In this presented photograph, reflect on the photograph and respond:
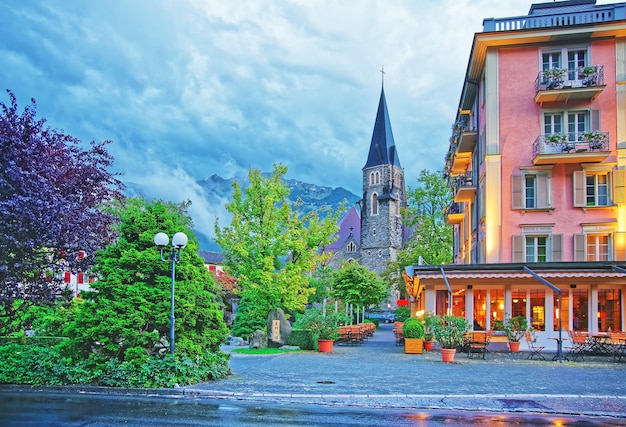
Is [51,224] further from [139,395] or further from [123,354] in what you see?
[139,395]

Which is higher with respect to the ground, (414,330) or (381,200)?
(381,200)

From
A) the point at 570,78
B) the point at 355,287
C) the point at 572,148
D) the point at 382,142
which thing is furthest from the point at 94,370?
the point at 382,142

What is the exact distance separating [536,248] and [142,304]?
64.0 ft

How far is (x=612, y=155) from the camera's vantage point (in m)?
25.6

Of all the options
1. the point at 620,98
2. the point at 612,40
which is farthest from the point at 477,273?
the point at 612,40

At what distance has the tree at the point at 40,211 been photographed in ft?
47.4

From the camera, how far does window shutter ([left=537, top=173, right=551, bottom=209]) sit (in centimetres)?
2592

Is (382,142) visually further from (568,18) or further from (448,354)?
(448,354)

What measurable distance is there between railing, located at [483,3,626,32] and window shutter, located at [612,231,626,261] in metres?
9.82

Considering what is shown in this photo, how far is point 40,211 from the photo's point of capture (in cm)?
1458

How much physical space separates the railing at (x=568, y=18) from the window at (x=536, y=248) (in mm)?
9938

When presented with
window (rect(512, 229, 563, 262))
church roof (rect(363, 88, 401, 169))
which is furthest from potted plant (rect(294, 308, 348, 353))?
church roof (rect(363, 88, 401, 169))

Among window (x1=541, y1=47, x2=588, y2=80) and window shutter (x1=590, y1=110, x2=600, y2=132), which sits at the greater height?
window (x1=541, y1=47, x2=588, y2=80)

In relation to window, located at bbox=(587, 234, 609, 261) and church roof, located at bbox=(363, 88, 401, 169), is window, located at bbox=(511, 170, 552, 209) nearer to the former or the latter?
window, located at bbox=(587, 234, 609, 261)
